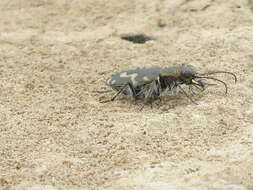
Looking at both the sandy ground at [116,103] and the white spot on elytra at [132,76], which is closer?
the sandy ground at [116,103]

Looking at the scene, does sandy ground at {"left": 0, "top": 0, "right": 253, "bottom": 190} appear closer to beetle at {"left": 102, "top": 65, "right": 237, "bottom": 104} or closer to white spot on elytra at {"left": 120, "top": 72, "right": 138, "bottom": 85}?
beetle at {"left": 102, "top": 65, "right": 237, "bottom": 104}

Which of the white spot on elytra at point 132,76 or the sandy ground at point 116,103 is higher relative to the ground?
the white spot on elytra at point 132,76

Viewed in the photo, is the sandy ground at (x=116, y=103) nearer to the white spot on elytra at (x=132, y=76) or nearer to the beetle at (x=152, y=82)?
the beetle at (x=152, y=82)

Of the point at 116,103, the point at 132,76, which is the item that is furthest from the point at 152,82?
the point at 116,103

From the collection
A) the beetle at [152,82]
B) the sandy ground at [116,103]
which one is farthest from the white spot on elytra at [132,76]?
the sandy ground at [116,103]

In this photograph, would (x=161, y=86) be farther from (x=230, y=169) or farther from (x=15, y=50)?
(x=15, y=50)

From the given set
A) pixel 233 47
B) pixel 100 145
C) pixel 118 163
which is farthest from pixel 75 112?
pixel 233 47

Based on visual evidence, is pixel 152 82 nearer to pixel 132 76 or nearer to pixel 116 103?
pixel 132 76
